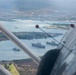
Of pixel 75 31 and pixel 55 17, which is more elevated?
pixel 75 31

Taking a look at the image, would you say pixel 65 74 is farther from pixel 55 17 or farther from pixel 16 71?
pixel 55 17

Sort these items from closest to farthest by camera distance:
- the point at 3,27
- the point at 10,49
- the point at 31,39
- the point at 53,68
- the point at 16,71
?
the point at 53,68 → the point at 3,27 → the point at 16,71 → the point at 31,39 → the point at 10,49

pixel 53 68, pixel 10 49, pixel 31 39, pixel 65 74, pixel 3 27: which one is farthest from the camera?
pixel 10 49

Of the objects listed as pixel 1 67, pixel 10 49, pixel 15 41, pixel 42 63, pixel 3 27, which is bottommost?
pixel 10 49

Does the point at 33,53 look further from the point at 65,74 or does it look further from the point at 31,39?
the point at 65,74

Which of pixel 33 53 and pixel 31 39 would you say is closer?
pixel 33 53

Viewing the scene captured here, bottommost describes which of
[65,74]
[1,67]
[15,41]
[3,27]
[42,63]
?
[1,67]

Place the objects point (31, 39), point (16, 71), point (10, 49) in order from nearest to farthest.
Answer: point (16, 71)
point (31, 39)
point (10, 49)

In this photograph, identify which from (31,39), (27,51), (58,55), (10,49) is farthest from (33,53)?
(58,55)

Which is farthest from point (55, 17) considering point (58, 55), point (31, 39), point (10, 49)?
point (58, 55)
